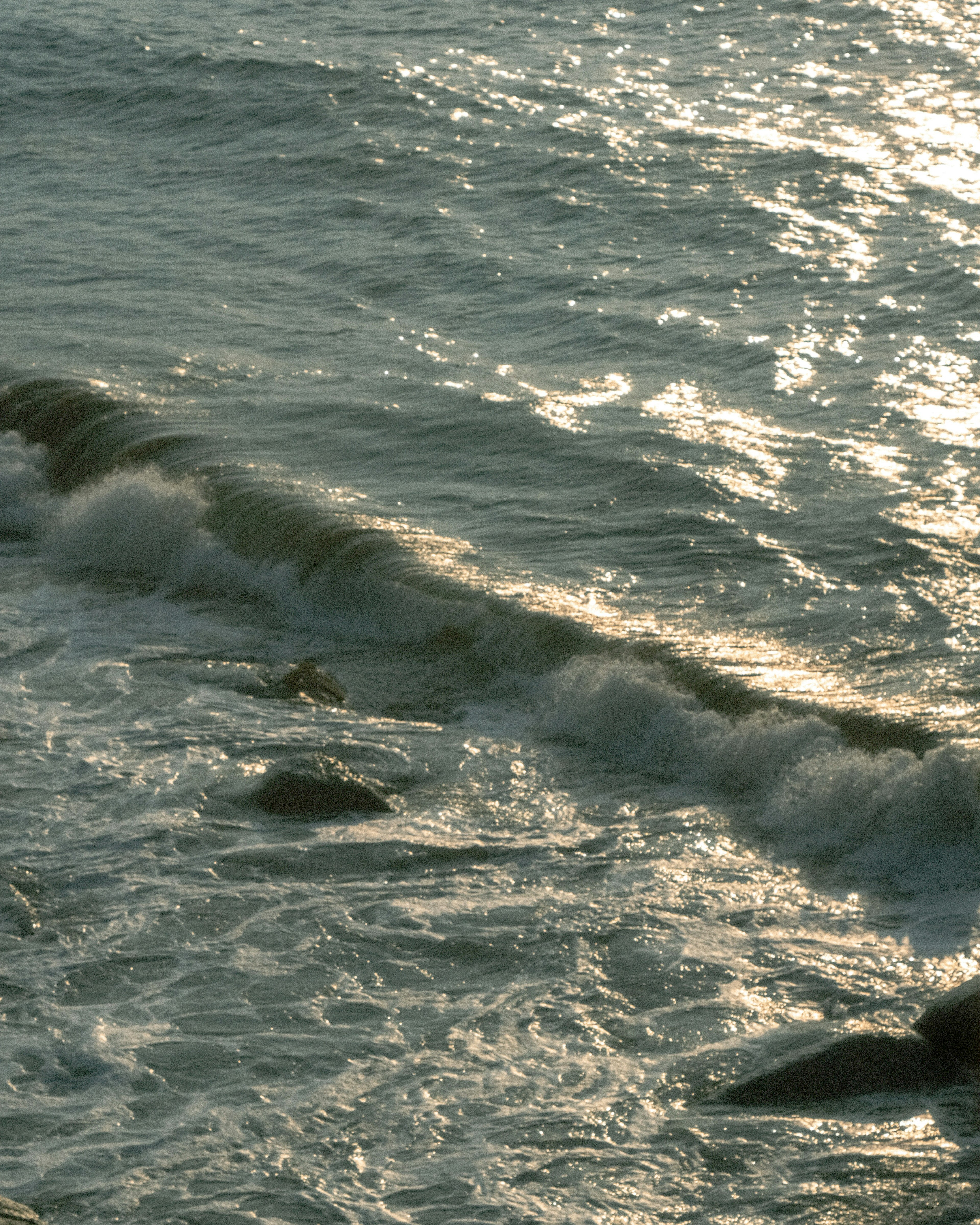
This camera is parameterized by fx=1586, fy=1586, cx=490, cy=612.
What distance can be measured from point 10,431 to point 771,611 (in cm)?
919

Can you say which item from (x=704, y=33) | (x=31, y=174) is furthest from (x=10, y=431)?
(x=704, y=33)

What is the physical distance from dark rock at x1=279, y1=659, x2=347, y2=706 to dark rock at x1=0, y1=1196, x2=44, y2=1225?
18.7 feet

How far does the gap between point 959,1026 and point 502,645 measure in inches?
231

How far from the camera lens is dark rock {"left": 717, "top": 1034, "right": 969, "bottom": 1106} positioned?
7.08 metres

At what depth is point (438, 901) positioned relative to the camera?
888 centimetres

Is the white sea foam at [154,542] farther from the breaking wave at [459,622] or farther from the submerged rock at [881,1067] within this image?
the submerged rock at [881,1067]

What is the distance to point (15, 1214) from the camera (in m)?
6.05

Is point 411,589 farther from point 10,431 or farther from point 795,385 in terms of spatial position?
point 10,431

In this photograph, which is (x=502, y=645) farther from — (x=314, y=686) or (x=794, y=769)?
(x=794, y=769)

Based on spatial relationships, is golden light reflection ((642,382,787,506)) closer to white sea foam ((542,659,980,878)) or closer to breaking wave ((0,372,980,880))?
breaking wave ((0,372,980,880))

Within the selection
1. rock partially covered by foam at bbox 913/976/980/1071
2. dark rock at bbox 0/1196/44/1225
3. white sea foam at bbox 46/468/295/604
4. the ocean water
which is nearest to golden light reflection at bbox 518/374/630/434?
the ocean water

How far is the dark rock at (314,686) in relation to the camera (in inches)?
459

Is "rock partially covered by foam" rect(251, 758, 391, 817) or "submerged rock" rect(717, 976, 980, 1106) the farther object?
"rock partially covered by foam" rect(251, 758, 391, 817)

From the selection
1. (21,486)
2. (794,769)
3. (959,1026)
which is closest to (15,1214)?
(959,1026)
